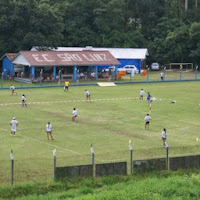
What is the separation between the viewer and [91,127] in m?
43.8

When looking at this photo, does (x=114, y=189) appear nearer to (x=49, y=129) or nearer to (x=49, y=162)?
(x=49, y=162)

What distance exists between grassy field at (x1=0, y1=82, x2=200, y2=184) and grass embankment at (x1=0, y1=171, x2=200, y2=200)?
2.38 m

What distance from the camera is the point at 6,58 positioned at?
82.1m

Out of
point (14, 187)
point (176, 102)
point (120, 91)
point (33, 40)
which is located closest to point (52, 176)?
point (14, 187)

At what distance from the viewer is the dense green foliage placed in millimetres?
85625

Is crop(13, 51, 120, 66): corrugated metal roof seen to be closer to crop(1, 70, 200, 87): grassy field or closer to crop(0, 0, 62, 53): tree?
crop(1, 70, 200, 87): grassy field

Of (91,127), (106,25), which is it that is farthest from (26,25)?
(91,127)

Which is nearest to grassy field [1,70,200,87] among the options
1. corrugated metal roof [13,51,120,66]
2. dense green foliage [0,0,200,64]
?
corrugated metal roof [13,51,120,66]

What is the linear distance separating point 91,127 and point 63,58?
35.8 m

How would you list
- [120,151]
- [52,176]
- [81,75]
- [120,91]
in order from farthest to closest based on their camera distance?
[81,75] < [120,91] < [120,151] < [52,176]

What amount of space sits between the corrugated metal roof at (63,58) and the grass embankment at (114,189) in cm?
4980

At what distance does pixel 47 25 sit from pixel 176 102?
111 ft

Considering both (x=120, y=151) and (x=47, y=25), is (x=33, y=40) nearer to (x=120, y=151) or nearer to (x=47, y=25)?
(x=47, y=25)

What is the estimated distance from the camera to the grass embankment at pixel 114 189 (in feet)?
78.1
